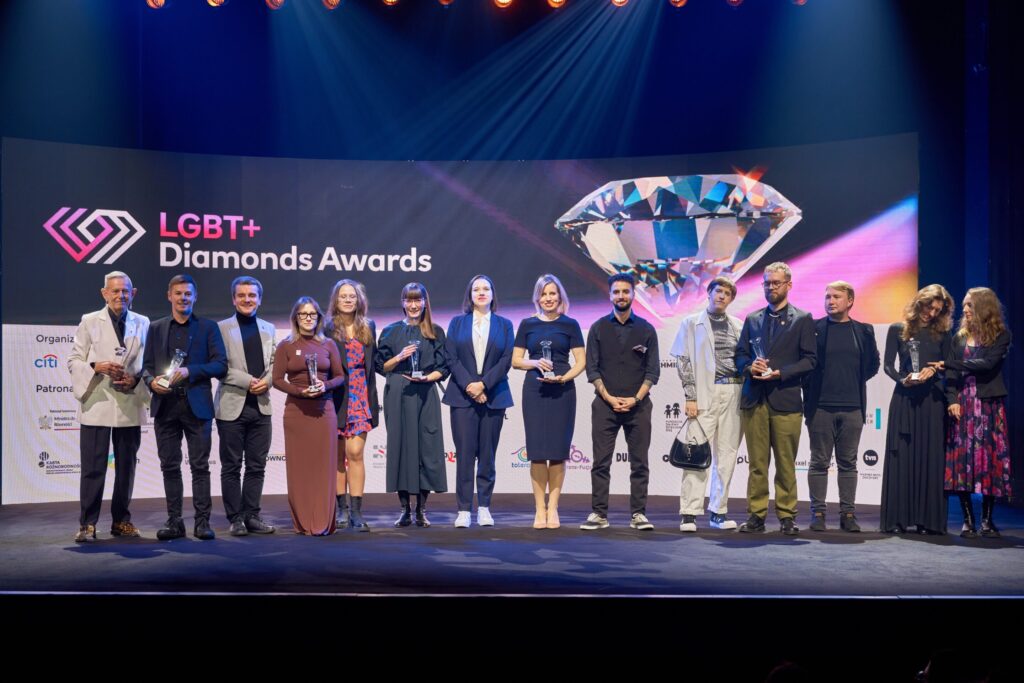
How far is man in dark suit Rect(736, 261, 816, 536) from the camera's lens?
20.7 feet

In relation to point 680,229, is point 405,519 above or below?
below

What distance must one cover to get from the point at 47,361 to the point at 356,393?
3039mm

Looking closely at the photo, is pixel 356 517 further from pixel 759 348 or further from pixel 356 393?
pixel 759 348

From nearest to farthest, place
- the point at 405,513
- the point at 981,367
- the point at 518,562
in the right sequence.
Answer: the point at 518,562
the point at 981,367
the point at 405,513

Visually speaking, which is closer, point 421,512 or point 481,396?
point 481,396

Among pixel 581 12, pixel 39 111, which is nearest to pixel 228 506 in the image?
pixel 39 111

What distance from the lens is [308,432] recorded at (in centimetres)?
623

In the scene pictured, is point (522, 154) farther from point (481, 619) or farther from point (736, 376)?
point (481, 619)

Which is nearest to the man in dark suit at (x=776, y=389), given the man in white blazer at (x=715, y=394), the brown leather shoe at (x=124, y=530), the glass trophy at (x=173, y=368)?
the man in white blazer at (x=715, y=394)

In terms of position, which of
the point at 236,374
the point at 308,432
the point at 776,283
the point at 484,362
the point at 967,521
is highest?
the point at 776,283

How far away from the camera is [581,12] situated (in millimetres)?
8695

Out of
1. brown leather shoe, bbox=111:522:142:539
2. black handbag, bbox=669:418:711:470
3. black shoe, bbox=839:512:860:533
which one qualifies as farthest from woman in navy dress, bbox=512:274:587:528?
brown leather shoe, bbox=111:522:142:539

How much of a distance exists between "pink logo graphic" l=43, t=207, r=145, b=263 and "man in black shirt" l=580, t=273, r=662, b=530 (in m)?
4.25

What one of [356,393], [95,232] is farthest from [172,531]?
[95,232]
